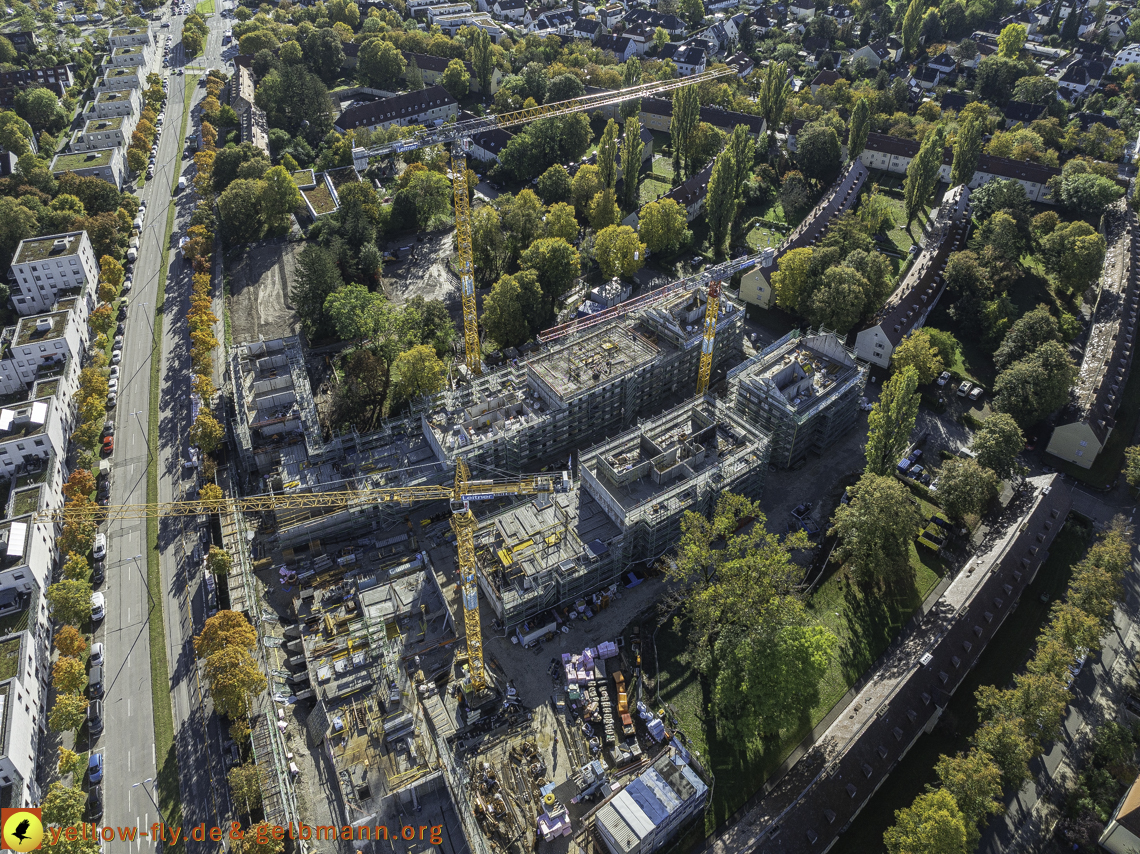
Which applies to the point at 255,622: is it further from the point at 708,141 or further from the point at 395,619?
the point at 708,141

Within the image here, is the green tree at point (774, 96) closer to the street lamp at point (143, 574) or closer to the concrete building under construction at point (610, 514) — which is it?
the concrete building under construction at point (610, 514)

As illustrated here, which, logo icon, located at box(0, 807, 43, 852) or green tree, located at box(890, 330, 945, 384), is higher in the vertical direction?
green tree, located at box(890, 330, 945, 384)

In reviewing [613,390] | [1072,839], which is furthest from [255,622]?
[1072,839]

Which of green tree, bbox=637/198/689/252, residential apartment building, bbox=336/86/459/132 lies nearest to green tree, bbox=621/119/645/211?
green tree, bbox=637/198/689/252

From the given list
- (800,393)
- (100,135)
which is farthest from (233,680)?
(100,135)

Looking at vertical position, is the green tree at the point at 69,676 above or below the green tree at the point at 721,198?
below

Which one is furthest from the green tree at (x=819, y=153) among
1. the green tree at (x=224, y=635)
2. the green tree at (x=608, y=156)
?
the green tree at (x=224, y=635)

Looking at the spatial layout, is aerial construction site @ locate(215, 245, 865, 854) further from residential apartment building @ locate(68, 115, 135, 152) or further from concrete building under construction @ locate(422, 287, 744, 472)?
residential apartment building @ locate(68, 115, 135, 152)
